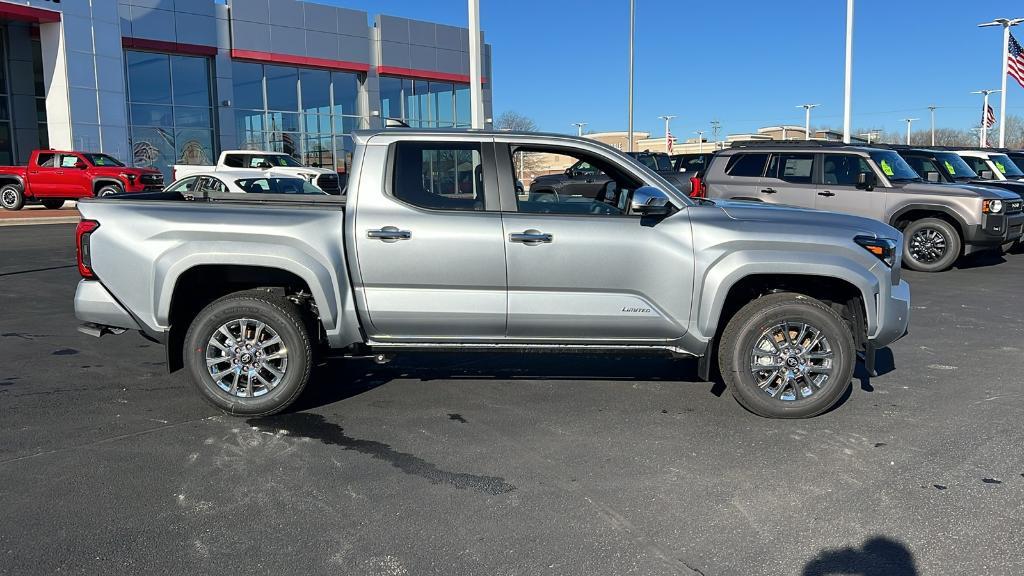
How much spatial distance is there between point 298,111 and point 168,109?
18.5ft

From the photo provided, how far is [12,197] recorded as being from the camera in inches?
1023

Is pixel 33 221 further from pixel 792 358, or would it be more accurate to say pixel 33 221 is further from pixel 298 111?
pixel 792 358

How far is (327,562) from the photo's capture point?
3.53 m

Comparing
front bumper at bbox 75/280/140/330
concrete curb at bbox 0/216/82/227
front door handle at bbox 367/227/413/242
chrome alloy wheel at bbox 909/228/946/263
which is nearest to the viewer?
front door handle at bbox 367/227/413/242

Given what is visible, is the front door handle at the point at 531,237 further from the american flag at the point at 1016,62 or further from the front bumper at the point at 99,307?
the american flag at the point at 1016,62

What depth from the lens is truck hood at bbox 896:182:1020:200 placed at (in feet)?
40.4

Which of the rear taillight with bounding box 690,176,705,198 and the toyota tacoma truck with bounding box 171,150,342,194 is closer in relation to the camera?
the rear taillight with bounding box 690,176,705,198

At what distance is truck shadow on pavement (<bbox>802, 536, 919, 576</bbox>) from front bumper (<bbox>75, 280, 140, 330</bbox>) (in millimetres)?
4385

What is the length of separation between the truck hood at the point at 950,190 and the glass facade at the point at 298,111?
25.5 m

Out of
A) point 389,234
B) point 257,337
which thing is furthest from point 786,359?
point 257,337

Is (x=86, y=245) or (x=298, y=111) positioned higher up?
(x=298, y=111)

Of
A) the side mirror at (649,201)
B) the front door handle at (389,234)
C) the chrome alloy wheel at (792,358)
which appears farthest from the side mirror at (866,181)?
the front door handle at (389,234)

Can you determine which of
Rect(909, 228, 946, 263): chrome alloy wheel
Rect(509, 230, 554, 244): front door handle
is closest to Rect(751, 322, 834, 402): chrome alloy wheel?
Rect(509, 230, 554, 244): front door handle

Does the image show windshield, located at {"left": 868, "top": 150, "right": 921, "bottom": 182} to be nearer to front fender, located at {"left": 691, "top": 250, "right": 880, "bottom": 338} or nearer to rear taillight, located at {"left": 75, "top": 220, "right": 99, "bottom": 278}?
front fender, located at {"left": 691, "top": 250, "right": 880, "bottom": 338}
